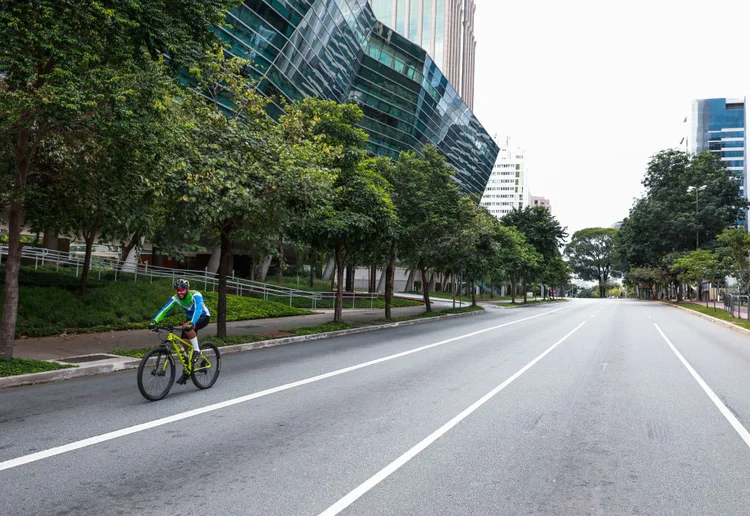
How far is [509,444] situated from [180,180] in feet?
30.2

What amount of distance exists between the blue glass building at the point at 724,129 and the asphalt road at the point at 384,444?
499 feet

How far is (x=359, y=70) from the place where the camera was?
160 ft

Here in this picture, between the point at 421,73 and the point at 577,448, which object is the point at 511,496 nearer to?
the point at 577,448

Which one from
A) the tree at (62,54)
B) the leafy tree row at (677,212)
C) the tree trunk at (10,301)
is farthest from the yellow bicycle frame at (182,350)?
the leafy tree row at (677,212)

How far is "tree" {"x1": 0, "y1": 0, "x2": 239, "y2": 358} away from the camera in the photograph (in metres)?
8.55

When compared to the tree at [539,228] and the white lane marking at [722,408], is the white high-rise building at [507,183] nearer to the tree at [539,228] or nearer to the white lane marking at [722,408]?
the tree at [539,228]

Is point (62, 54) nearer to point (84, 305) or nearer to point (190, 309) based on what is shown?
point (190, 309)

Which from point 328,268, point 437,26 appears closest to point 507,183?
point 437,26

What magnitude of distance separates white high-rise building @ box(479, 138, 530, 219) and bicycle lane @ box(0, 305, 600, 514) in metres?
182

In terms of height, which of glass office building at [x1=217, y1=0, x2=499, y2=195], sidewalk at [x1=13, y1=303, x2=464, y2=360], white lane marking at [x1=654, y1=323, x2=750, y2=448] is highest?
glass office building at [x1=217, y1=0, x2=499, y2=195]

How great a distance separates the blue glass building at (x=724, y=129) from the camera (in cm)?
13700

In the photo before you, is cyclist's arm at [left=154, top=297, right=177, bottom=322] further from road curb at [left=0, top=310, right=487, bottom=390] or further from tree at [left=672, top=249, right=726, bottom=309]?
tree at [left=672, top=249, right=726, bottom=309]

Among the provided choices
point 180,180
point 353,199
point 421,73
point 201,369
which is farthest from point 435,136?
point 201,369

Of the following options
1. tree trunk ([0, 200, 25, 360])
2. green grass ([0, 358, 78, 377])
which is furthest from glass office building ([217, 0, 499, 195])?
green grass ([0, 358, 78, 377])
